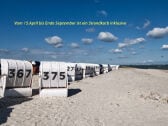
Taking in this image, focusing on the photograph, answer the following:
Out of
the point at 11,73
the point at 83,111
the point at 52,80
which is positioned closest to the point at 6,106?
the point at 11,73

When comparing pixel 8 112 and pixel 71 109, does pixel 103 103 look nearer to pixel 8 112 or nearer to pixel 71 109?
pixel 71 109

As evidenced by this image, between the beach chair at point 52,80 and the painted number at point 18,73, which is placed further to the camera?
the beach chair at point 52,80

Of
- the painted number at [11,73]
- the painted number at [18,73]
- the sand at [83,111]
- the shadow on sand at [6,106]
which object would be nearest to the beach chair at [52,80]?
the sand at [83,111]

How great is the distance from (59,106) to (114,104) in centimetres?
329

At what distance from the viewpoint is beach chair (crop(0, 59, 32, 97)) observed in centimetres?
1515

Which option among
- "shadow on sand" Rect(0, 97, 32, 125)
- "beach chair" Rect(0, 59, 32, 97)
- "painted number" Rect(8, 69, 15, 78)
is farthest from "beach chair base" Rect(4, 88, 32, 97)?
"painted number" Rect(8, 69, 15, 78)

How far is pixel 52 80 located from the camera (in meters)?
16.5

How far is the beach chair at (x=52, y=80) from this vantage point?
16172 millimetres

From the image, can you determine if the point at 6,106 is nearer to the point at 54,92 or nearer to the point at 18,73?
the point at 18,73

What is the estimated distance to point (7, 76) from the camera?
1509 centimetres

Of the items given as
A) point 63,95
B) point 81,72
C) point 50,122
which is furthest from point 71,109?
point 81,72

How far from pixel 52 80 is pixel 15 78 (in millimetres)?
2286

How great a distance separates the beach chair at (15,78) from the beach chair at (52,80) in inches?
32.3

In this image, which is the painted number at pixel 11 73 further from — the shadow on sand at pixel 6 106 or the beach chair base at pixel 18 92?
the shadow on sand at pixel 6 106
